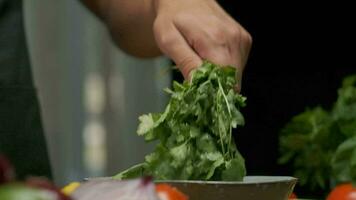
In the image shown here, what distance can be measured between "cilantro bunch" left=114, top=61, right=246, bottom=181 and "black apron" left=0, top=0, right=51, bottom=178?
14.9 inches

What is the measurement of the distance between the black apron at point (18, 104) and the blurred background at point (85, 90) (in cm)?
111

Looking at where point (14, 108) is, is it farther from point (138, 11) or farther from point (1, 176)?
point (1, 176)

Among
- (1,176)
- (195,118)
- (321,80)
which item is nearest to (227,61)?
(195,118)

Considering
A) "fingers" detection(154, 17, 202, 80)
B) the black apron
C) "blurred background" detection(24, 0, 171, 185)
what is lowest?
"blurred background" detection(24, 0, 171, 185)

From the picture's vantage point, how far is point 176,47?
0.95m

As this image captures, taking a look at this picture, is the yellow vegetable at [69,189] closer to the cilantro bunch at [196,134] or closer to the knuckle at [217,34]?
the cilantro bunch at [196,134]

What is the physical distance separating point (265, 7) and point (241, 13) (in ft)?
0.22

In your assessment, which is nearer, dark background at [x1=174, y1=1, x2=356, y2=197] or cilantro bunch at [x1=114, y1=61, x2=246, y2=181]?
cilantro bunch at [x1=114, y1=61, x2=246, y2=181]

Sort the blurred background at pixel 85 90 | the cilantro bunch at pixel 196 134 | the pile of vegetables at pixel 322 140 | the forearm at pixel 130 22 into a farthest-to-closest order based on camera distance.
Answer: the blurred background at pixel 85 90
the pile of vegetables at pixel 322 140
the forearm at pixel 130 22
the cilantro bunch at pixel 196 134

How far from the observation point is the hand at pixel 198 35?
3.08 ft

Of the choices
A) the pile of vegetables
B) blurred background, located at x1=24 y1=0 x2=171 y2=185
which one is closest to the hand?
the pile of vegetables

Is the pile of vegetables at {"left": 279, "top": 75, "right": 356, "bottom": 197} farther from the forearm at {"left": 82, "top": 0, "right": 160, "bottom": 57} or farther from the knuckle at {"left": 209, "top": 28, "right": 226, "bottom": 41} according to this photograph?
the knuckle at {"left": 209, "top": 28, "right": 226, "bottom": 41}

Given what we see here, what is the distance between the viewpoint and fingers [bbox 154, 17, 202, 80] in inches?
35.3

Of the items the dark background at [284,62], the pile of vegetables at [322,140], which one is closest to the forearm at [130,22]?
the pile of vegetables at [322,140]
